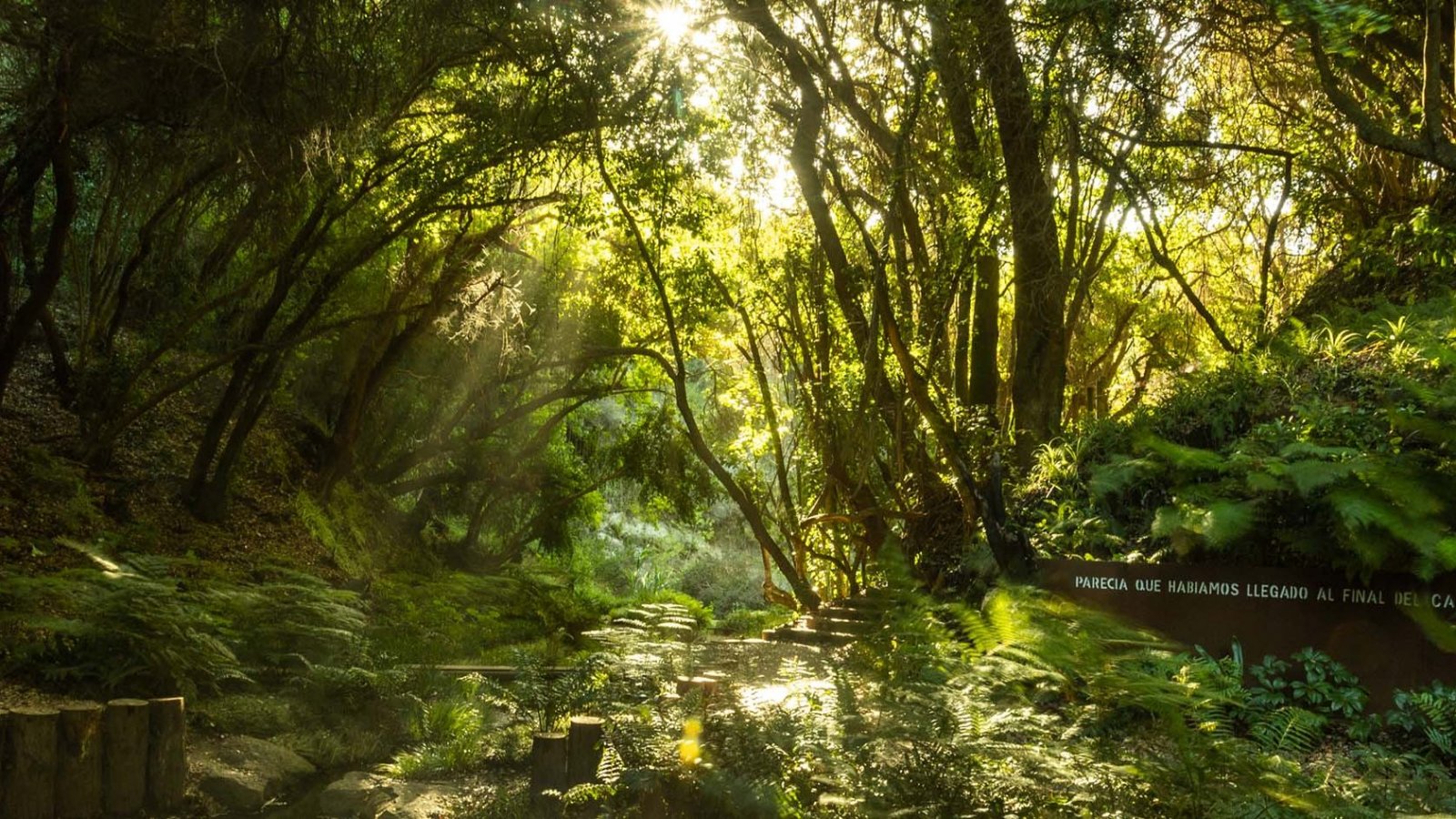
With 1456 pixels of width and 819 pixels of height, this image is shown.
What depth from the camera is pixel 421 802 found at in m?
5.76

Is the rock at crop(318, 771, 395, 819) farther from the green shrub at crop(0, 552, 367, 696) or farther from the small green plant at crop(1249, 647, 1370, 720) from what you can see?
the small green plant at crop(1249, 647, 1370, 720)

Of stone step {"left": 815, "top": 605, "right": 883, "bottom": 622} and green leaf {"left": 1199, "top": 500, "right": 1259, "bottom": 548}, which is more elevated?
green leaf {"left": 1199, "top": 500, "right": 1259, "bottom": 548}

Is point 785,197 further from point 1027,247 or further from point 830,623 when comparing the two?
point 830,623

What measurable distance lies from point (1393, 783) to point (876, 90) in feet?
24.1

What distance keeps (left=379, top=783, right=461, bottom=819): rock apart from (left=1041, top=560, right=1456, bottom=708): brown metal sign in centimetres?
366

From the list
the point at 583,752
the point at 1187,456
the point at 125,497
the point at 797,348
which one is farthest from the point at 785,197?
the point at 125,497

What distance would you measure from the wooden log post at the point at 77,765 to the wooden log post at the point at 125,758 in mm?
51

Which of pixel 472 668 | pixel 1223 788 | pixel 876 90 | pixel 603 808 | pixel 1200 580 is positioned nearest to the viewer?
pixel 1223 788

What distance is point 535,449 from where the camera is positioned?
1986 cm

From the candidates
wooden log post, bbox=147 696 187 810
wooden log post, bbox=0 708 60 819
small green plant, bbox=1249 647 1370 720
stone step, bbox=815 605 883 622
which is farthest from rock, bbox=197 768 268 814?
small green plant, bbox=1249 647 1370 720

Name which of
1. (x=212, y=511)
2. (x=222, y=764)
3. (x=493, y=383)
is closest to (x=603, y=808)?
(x=222, y=764)

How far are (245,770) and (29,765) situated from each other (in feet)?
3.92

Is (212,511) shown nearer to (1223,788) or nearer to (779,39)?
(779,39)

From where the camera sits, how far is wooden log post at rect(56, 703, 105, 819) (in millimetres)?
5680
